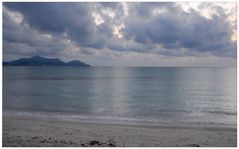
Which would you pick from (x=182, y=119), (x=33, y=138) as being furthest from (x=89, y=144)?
(x=182, y=119)

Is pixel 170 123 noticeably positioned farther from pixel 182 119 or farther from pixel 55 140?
pixel 55 140

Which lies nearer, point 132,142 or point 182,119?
point 132,142

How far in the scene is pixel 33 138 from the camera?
45.9 feet

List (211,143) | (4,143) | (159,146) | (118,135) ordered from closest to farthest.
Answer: (4,143) → (159,146) → (211,143) → (118,135)

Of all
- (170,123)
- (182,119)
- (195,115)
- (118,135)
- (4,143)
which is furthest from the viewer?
(195,115)

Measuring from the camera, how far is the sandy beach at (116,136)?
13.3 metres

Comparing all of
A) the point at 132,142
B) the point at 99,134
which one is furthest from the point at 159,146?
the point at 99,134

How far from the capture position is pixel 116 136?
50.8ft

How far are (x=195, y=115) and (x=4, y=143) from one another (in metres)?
17.1

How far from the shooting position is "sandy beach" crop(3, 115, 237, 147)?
13348mm

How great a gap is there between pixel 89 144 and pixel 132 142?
2102mm

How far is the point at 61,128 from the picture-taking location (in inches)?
693

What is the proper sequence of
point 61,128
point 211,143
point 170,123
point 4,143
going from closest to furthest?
point 4,143, point 211,143, point 61,128, point 170,123

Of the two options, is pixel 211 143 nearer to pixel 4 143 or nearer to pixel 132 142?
pixel 132 142
